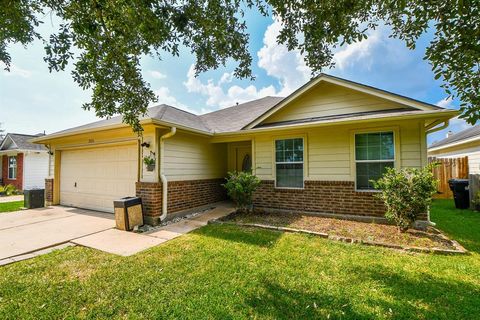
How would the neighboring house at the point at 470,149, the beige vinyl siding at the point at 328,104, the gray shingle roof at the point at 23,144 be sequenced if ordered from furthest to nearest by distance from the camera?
the gray shingle roof at the point at 23,144 < the neighboring house at the point at 470,149 < the beige vinyl siding at the point at 328,104

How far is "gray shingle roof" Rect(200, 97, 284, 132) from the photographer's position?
29.1 ft

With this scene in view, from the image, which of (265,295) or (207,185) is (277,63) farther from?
(265,295)

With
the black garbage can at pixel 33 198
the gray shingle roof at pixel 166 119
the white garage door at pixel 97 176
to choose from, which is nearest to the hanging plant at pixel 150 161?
the white garage door at pixel 97 176

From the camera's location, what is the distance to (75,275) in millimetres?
3434

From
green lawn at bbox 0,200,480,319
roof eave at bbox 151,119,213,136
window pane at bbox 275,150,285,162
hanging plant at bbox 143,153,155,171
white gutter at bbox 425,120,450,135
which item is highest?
roof eave at bbox 151,119,213,136

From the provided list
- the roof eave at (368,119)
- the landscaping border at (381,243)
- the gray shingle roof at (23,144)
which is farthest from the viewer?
the gray shingle roof at (23,144)

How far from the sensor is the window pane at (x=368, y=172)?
636 cm

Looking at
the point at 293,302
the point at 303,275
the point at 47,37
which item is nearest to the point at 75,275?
the point at 293,302

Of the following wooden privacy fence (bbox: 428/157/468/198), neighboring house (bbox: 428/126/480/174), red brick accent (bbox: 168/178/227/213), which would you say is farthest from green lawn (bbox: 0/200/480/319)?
neighboring house (bbox: 428/126/480/174)

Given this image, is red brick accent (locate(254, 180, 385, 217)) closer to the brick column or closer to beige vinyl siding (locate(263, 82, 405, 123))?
beige vinyl siding (locate(263, 82, 405, 123))

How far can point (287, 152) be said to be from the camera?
757cm

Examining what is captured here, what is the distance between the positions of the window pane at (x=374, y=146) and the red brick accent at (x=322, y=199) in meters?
0.95

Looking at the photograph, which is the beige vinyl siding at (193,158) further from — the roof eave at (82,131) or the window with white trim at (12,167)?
the window with white trim at (12,167)

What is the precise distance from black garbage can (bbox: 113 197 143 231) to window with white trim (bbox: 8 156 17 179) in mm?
16573
